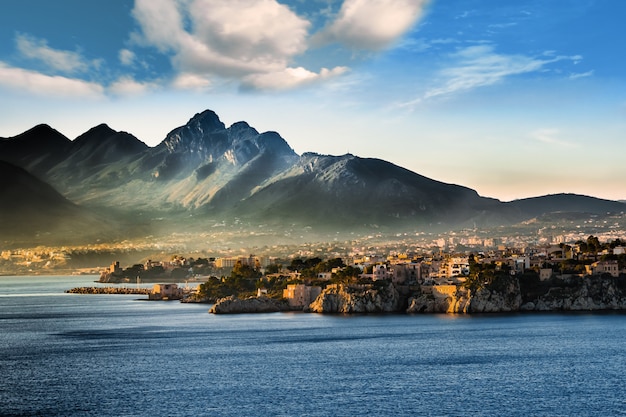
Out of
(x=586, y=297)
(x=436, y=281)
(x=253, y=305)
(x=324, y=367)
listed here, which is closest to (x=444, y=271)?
(x=436, y=281)

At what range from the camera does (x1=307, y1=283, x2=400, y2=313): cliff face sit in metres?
103

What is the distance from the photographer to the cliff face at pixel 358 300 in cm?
10300

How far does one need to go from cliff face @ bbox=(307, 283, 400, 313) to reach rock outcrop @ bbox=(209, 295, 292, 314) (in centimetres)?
828

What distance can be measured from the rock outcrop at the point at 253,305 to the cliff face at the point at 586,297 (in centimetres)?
3086

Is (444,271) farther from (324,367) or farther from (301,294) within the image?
(324,367)

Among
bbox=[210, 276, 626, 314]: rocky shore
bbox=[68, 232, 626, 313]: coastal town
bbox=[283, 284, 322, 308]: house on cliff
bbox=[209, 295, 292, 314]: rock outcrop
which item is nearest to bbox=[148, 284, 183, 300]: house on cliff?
bbox=[68, 232, 626, 313]: coastal town

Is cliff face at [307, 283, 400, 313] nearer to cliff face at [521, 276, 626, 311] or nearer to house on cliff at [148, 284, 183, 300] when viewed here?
cliff face at [521, 276, 626, 311]

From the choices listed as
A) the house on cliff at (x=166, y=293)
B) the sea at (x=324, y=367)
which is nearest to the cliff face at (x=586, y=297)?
the sea at (x=324, y=367)

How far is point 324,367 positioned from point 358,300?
44202 mm

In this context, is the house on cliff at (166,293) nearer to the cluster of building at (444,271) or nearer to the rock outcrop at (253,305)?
the cluster of building at (444,271)

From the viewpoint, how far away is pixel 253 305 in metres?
113

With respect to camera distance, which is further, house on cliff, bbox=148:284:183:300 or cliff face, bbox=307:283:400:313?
house on cliff, bbox=148:284:183:300

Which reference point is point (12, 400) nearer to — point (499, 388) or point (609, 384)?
point (499, 388)

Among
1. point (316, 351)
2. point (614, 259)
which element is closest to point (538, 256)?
point (614, 259)
